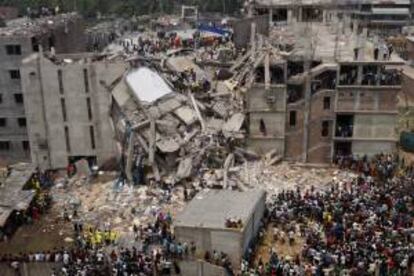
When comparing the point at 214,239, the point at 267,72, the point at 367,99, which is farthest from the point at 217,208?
the point at 367,99

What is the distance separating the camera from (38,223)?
32.5 metres

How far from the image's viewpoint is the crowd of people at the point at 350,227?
2527 cm

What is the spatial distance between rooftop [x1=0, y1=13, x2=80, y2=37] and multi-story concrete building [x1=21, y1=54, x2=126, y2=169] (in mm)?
4755

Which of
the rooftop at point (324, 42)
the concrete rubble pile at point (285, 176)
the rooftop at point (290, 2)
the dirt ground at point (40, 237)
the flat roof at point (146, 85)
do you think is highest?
the rooftop at point (290, 2)

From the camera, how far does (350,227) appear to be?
27906mm

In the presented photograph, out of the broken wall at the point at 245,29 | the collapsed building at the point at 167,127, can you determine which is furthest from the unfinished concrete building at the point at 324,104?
the broken wall at the point at 245,29

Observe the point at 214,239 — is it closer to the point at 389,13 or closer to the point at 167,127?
the point at 167,127

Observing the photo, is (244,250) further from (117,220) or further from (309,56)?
(309,56)

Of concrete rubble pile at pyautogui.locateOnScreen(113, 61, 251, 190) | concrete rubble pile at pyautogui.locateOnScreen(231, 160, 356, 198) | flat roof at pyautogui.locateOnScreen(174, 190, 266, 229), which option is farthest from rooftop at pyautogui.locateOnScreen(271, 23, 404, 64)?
flat roof at pyautogui.locateOnScreen(174, 190, 266, 229)

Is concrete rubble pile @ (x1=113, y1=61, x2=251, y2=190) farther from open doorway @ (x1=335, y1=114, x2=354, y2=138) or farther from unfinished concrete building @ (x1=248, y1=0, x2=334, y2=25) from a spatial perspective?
unfinished concrete building @ (x1=248, y1=0, x2=334, y2=25)

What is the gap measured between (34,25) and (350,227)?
2921 centimetres

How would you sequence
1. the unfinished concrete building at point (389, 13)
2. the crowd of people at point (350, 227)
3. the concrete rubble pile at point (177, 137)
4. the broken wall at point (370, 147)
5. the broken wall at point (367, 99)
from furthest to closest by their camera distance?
1. the unfinished concrete building at point (389, 13)
2. the broken wall at point (370, 147)
3. the broken wall at point (367, 99)
4. the concrete rubble pile at point (177, 137)
5. the crowd of people at point (350, 227)

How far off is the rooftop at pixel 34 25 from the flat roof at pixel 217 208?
65.2 feet

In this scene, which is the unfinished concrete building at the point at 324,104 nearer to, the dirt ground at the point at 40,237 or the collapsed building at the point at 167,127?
the collapsed building at the point at 167,127
